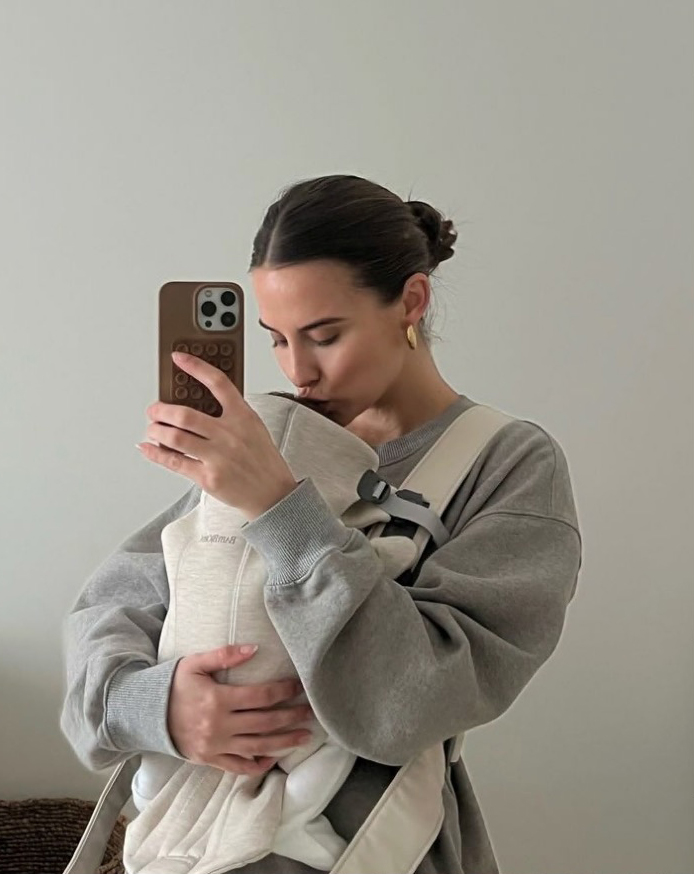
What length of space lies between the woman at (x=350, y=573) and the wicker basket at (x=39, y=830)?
3.47 feet

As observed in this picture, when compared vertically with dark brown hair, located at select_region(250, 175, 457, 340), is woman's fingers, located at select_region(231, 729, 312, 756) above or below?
below

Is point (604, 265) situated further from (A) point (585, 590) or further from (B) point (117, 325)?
(B) point (117, 325)

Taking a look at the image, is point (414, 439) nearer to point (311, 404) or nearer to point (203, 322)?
point (311, 404)

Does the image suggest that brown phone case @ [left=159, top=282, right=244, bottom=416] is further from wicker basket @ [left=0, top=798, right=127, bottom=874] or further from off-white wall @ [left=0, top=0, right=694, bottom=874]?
wicker basket @ [left=0, top=798, right=127, bottom=874]

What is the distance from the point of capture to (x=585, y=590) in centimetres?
208

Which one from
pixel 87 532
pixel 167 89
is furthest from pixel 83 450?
pixel 167 89

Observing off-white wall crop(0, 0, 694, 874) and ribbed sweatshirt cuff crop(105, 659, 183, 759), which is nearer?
ribbed sweatshirt cuff crop(105, 659, 183, 759)

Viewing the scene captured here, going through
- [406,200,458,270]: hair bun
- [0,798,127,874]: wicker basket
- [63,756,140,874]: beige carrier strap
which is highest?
[406,200,458,270]: hair bun

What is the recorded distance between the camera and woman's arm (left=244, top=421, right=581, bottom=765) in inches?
34.4

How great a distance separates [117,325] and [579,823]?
127 centimetres

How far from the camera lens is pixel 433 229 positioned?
1.17 metres

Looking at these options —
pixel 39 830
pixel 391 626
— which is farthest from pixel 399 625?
pixel 39 830

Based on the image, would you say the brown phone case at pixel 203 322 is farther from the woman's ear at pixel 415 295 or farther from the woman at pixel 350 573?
the woman's ear at pixel 415 295

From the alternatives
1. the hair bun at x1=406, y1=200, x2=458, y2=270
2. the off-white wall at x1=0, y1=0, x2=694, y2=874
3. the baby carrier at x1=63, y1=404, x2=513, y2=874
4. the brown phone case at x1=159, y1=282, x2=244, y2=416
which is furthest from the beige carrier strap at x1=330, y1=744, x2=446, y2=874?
the off-white wall at x1=0, y1=0, x2=694, y2=874
